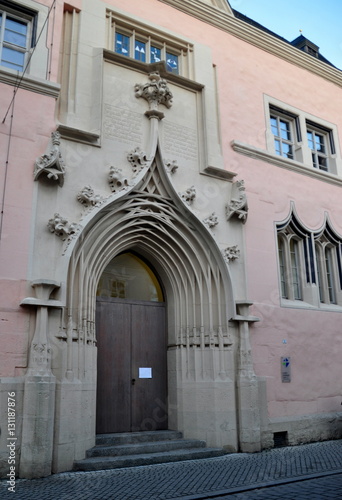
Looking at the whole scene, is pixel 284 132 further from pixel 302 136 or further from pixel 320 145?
pixel 320 145

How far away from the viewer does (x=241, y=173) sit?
1021 cm

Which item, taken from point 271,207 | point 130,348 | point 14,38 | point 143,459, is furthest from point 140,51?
point 143,459

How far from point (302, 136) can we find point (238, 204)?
3512mm

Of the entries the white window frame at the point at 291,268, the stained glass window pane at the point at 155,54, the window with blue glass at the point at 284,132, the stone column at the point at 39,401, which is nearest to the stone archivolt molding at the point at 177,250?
the stone column at the point at 39,401

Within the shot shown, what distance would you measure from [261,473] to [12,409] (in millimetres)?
3511

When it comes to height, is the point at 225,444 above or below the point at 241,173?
below

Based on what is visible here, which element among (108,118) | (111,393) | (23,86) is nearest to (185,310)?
(111,393)

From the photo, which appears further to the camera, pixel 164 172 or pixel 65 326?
pixel 164 172

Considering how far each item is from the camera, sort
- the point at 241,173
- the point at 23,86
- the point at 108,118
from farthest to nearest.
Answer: the point at 241,173
the point at 108,118
the point at 23,86

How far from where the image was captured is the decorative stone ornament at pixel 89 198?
7.83m

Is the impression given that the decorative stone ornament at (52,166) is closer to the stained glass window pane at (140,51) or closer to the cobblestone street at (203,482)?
the stained glass window pane at (140,51)

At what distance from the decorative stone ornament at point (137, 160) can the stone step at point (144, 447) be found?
15.1 feet

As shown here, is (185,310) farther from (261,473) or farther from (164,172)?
(261,473)

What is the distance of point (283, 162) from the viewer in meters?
11.0
